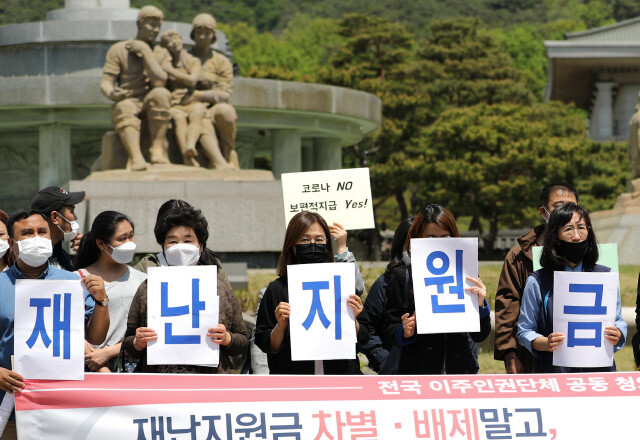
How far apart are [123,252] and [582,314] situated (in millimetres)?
2376

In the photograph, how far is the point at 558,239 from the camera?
19.7 feet

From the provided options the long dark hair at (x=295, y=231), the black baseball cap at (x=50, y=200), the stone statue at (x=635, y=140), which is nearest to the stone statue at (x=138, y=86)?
the stone statue at (x=635, y=140)

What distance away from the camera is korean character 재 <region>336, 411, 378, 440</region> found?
5.63 meters

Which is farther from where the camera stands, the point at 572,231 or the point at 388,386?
the point at 572,231

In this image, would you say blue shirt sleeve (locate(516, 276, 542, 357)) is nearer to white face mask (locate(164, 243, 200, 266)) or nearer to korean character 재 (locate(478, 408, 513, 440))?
korean character 재 (locate(478, 408, 513, 440))

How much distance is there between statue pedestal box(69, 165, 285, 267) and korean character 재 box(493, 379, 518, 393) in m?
10.4

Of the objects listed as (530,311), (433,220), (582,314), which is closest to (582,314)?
(582,314)

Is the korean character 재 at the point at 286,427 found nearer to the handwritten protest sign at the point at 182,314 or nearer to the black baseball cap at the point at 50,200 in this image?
the handwritten protest sign at the point at 182,314

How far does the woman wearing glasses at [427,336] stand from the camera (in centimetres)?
609

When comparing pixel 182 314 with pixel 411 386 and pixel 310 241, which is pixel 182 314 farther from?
pixel 411 386

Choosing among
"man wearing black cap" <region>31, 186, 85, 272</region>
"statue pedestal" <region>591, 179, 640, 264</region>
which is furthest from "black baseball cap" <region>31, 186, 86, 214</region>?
"statue pedestal" <region>591, 179, 640, 264</region>

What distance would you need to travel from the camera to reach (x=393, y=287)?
243 inches

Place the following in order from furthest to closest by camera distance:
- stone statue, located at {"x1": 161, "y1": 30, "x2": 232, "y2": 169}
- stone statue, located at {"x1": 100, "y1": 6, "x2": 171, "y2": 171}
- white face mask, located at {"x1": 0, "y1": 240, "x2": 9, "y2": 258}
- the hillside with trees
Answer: the hillside with trees
stone statue, located at {"x1": 161, "y1": 30, "x2": 232, "y2": 169}
stone statue, located at {"x1": 100, "y1": 6, "x2": 171, "y2": 171}
white face mask, located at {"x1": 0, "y1": 240, "x2": 9, "y2": 258}

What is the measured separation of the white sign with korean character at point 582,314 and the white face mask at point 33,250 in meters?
2.52
